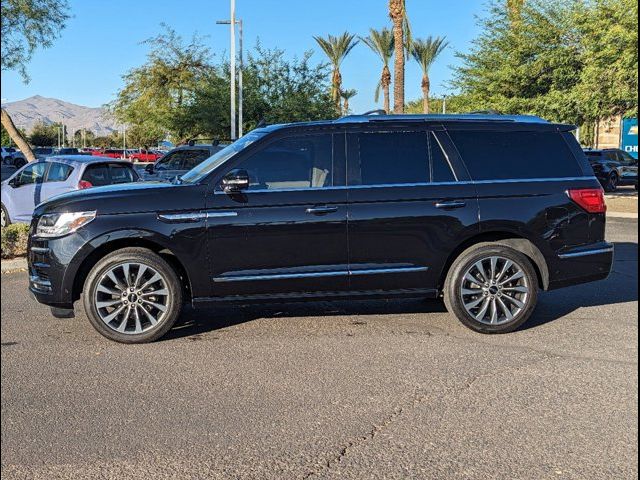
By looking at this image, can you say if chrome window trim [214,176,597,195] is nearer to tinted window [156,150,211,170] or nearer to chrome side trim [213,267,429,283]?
chrome side trim [213,267,429,283]

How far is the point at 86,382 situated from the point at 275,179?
7.48 ft

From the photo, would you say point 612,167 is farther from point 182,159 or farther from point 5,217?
point 5,217

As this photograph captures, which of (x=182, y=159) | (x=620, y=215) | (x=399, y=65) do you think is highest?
(x=399, y=65)

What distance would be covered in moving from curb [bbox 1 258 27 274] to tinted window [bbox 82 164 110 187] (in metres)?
3.43

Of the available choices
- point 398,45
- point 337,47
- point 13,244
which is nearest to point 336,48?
point 337,47

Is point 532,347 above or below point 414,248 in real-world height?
below

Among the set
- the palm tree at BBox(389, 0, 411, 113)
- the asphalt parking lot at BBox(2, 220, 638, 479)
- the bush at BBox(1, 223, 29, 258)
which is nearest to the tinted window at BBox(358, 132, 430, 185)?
the asphalt parking lot at BBox(2, 220, 638, 479)

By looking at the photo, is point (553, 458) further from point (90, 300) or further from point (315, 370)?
point (90, 300)

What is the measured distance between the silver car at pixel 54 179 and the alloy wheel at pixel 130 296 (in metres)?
7.05

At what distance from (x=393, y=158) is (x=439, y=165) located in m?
0.43

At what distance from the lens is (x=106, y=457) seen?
344 centimetres

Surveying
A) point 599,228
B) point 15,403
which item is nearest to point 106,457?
point 15,403

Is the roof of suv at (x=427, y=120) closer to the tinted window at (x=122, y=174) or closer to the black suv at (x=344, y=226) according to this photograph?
the black suv at (x=344, y=226)

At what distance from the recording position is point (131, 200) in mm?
5430
